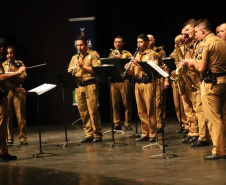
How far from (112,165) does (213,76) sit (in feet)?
5.45

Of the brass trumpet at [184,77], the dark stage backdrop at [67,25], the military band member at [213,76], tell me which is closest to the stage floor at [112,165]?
the military band member at [213,76]

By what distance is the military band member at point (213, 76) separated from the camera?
21.0 ft

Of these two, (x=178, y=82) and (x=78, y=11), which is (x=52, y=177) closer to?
(x=178, y=82)

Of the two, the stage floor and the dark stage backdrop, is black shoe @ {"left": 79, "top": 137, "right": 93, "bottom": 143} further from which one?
the dark stage backdrop

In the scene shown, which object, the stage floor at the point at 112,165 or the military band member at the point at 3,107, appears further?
the military band member at the point at 3,107

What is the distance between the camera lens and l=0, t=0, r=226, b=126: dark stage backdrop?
12.5m

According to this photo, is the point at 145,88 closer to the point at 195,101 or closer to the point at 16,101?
the point at 195,101

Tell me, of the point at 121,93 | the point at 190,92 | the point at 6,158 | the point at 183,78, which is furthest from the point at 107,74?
the point at 121,93

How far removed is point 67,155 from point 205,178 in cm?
278

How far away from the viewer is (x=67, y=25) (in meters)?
12.6

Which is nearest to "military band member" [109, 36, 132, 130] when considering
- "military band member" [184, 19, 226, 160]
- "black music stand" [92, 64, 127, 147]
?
"black music stand" [92, 64, 127, 147]

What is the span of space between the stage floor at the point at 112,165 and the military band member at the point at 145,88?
344mm

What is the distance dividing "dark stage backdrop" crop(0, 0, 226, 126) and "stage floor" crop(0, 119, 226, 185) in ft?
11.4

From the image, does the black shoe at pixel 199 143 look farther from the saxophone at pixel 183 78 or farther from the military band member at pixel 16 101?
the military band member at pixel 16 101
